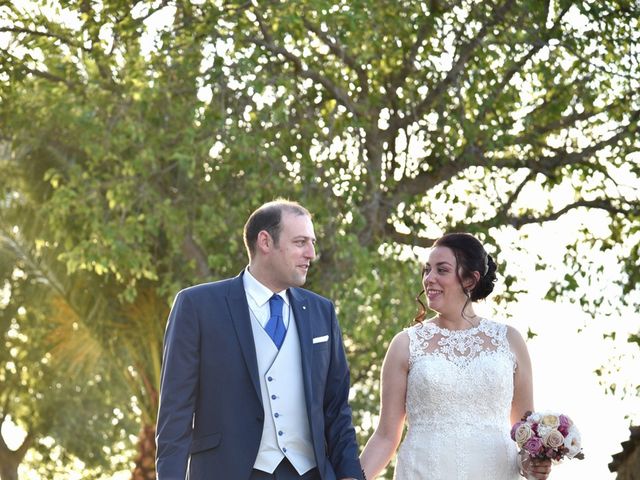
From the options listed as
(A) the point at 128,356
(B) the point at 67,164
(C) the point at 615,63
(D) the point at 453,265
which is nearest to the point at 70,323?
(A) the point at 128,356

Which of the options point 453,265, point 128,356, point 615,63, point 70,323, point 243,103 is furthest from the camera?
point 70,323

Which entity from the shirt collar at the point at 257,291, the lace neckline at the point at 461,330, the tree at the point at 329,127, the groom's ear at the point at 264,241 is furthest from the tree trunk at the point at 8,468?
the groom's ear at the point at 264,241

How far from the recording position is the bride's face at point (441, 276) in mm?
6730

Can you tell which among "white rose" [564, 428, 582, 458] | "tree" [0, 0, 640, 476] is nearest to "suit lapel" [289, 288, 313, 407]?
"white rose" [564, 428, 582, 458]

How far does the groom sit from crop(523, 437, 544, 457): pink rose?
0.93 metres

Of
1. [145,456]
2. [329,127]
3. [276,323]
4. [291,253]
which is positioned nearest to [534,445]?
[276,323]

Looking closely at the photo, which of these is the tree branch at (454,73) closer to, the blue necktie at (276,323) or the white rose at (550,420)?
the white rose at (550,420)

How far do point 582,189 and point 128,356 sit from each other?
759 cm

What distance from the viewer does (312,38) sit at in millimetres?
15859

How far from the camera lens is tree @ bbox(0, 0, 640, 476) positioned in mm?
14297

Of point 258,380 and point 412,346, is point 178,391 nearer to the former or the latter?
point 258,380

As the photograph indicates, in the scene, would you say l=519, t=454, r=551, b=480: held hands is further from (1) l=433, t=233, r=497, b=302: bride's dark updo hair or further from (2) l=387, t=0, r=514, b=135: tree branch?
(2) l=387, t=0, r=514, b=135: tree branch

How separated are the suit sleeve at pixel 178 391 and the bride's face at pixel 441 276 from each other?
1324mm

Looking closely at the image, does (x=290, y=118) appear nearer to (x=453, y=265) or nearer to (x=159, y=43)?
(x=159, y=43)
